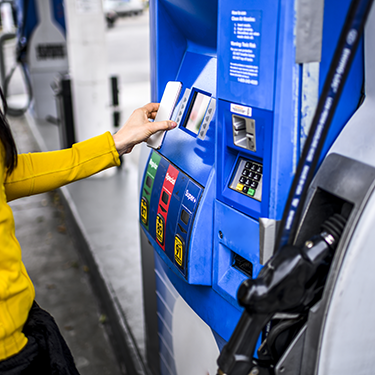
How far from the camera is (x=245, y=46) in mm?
1172

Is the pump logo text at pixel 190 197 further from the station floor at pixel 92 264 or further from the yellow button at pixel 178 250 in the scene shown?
the station floor at pixel 92 264

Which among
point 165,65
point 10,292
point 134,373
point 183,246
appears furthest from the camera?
point 134,373

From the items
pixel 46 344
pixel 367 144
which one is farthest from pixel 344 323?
pixel 46 344

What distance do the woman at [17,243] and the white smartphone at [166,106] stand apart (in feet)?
0.24

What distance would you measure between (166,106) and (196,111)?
0.12 metres

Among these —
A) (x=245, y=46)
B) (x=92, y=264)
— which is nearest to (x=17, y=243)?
(x=245, y=46)

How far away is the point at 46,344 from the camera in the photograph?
1386 mm

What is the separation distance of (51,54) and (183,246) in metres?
7.08

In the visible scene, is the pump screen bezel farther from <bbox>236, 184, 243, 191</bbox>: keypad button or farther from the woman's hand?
<bbox>236, 184, 243, 191</bbox>: keypad button

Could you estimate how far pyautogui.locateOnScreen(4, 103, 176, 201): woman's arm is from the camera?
1445 millimetres

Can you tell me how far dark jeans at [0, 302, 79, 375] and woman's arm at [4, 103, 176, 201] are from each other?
0.37m

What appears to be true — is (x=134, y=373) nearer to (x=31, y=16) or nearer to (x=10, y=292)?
(x=10, y=292)

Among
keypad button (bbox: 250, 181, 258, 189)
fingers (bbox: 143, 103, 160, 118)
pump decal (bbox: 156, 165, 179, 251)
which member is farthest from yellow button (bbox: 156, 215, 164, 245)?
keypad button (bbox: 250, 181, 258, 189)

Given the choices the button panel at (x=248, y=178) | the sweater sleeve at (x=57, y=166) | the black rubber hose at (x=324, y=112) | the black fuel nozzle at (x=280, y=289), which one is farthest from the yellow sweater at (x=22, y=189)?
the black rubber hose at (x=324, y=112)
